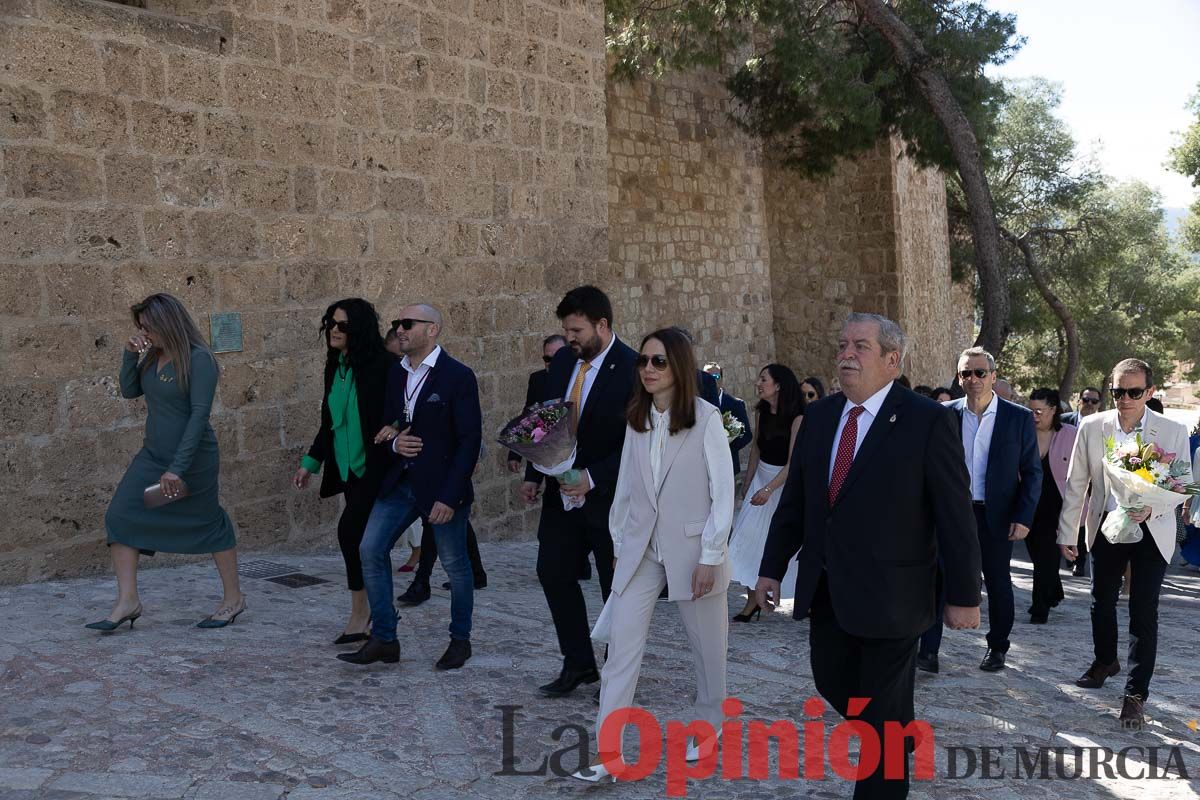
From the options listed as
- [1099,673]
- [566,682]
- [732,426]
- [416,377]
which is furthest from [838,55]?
[566,682]

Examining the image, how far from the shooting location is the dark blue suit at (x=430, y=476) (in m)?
5.39

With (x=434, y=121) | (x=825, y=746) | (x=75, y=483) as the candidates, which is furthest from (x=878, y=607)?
(x=434, y=121)

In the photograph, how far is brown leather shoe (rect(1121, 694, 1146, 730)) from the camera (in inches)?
203

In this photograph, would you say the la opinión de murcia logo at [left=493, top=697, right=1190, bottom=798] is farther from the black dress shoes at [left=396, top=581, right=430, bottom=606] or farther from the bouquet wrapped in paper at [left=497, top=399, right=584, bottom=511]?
the black dress shoes at [left=396, top=581, right=430, bottom=606]

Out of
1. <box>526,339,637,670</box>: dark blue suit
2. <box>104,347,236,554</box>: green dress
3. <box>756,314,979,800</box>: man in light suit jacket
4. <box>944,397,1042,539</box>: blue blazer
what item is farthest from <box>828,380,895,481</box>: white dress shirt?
<box>104,347,236,554</box>: green dress

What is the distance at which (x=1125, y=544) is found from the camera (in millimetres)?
5348

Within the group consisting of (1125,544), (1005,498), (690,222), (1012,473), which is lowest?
(1125,544)

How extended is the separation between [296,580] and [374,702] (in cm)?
241

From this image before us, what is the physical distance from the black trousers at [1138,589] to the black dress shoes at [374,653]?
3279mm

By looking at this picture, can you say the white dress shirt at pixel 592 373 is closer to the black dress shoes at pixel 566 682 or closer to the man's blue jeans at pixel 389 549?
the man's blue jeans at pixel 389 549

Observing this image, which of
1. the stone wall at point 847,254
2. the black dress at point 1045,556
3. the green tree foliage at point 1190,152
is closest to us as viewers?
the black dress at point 1045,556

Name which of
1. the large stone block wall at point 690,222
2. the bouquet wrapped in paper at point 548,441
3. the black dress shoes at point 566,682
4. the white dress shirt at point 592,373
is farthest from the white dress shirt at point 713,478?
the large stone block wall at point 690,222

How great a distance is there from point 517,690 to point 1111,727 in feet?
8.52

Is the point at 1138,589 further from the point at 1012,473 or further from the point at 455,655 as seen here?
the point at 455,655
